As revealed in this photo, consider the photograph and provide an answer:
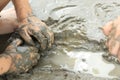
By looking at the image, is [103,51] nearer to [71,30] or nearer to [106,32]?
[106,32]

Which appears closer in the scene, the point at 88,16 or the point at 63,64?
the point at 63,64

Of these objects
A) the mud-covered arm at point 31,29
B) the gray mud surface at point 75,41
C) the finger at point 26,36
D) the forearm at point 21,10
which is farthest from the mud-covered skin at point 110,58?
the forearm at point 21,10

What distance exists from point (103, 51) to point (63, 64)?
379 millimetres

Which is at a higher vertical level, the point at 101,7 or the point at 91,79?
the point at 101,7

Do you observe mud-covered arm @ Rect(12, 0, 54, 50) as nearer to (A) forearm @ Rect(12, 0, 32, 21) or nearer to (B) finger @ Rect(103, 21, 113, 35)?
(A) forearm @ Rect(12, 0, 32, 21)

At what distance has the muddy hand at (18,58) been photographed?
8.40 ft

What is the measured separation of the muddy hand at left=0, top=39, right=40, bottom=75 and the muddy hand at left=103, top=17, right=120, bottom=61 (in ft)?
2.11

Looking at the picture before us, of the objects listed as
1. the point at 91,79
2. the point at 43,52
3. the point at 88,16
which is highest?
the point at 88,16

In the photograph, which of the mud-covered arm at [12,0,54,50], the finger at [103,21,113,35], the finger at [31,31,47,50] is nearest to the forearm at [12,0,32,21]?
the mud-covered arm at [12,0,54,50]

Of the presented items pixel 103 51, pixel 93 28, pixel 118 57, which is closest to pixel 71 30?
pixel 93 28

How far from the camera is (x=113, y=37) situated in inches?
109

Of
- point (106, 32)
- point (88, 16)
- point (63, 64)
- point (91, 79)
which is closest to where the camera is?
point (91, 79)

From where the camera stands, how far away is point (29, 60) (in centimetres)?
267

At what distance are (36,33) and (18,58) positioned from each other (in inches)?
11.3
